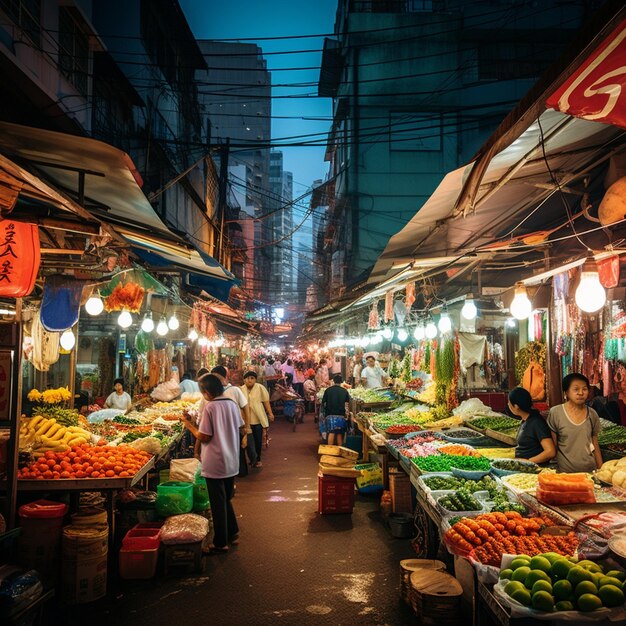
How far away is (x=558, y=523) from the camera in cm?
468

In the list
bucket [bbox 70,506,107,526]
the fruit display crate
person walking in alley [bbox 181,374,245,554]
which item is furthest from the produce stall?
bucket [bbox 70,506,107,526]

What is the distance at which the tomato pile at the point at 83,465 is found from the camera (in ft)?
20.7

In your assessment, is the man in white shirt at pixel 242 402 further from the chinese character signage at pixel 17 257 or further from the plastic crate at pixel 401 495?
the chinese character signage at pixel 17 257

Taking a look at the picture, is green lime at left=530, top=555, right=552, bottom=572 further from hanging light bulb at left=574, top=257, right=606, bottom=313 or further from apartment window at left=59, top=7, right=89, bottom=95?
apartment window at left=59, top=7, right=89, bottom=95

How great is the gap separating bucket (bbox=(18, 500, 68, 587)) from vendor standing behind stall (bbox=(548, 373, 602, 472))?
580cm

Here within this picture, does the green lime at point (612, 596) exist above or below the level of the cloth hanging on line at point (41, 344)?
below

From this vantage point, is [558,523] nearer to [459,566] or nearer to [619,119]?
[459,566]

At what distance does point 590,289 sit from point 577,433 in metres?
2.01

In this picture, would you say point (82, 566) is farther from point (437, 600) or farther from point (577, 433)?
point (577, 433)

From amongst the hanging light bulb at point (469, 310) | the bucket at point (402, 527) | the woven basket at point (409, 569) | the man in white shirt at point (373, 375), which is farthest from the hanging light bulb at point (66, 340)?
the man in white shirt at point (373, 375)

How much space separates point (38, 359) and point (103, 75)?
8355 millimetres

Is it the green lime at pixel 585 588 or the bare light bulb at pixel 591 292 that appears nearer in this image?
the green lime at pixel 585 588

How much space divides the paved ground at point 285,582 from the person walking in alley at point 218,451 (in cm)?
42

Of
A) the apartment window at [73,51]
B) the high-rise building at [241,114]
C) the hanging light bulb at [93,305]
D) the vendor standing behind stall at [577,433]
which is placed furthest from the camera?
the high-rise building at [241,114]
